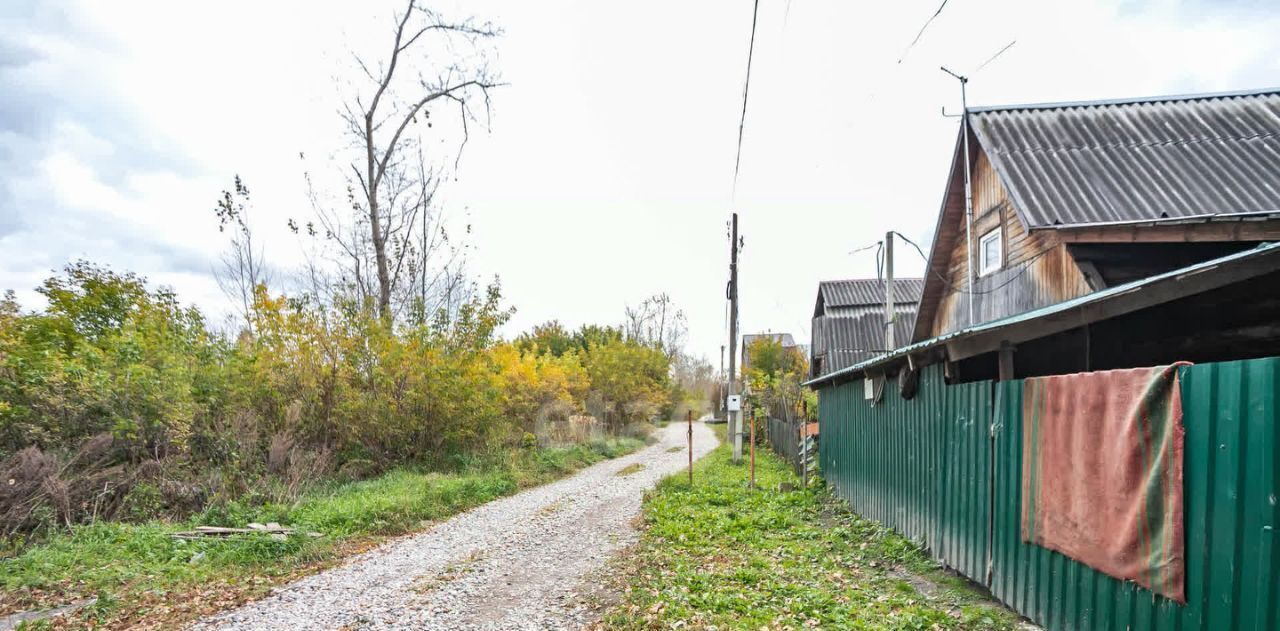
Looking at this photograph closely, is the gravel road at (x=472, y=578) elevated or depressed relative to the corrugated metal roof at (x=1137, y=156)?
depressed

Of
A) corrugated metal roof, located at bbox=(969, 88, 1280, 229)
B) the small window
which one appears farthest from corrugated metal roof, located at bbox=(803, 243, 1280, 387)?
the small window

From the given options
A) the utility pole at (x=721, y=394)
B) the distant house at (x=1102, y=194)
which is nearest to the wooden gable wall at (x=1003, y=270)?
the distant house at (x=1102, y=194)

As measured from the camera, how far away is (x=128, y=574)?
271 inches

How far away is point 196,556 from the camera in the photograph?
7.73 meters

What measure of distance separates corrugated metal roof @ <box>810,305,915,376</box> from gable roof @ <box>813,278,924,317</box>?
58cm

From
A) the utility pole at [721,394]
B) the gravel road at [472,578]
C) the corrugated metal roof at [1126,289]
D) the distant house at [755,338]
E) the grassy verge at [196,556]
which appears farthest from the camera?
the distant house at [755,338]

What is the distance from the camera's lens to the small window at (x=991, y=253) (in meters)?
10.8

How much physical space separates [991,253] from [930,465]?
584cm

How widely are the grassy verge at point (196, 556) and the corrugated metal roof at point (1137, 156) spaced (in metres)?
10.0

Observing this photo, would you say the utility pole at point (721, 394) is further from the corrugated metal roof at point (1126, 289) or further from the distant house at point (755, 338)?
the corrugated metal roof at point (1126, 289)

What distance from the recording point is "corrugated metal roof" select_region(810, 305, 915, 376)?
21547 millimetres

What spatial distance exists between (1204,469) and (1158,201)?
7.04 meters

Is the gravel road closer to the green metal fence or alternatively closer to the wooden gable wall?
the green metal fence

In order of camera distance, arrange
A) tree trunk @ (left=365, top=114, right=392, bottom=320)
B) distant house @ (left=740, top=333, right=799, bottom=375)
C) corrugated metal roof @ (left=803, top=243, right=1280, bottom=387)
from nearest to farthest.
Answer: corrugated metal roof @ (left=803, top=243, right=1280, bottom=387) < tree trunk @ (left=365, top=114, right=392, bottom=320) < distant house @ (left=740, top=333, right=799, bottom=375)
